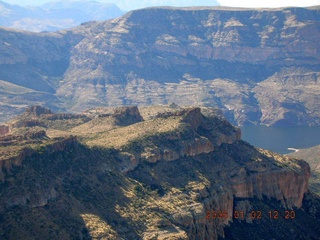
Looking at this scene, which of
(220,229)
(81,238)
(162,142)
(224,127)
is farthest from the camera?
(224,127)

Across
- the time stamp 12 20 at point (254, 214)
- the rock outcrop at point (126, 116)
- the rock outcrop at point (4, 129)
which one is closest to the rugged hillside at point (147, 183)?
the time stamp 12 20 at point (254, 214)

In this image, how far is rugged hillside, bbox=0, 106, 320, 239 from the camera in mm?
114438

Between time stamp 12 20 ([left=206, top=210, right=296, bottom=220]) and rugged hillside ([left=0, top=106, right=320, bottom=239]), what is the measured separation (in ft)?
0.79

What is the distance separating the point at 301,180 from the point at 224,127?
75.8ft

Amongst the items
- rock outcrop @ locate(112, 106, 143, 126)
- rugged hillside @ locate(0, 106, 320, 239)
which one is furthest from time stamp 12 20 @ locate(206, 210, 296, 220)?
rock outcrop @ locate(112, 106, 143, 126)

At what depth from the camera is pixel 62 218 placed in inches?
4464

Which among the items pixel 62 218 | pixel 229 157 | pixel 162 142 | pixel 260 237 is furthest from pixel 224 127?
pixel 62 218

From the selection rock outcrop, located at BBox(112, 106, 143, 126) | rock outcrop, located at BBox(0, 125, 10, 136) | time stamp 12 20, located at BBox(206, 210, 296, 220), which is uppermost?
rock outcrop, located at BBox(112, 106, 143, 126)

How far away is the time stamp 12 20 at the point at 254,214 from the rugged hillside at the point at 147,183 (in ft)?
0.79

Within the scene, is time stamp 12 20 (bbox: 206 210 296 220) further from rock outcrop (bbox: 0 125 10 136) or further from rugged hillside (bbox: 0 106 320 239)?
rock outcrop (bbox: 0 125 10 136)

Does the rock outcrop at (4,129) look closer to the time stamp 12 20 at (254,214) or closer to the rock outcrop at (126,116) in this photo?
the rock outcrop at (126,116)

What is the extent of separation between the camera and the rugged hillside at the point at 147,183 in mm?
114438

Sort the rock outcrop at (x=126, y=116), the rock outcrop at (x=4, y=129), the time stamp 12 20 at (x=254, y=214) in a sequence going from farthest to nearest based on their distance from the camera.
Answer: the rock outcrop at (x=126, y=116)
the rock outcrop at (x=4, y=129)
the time stamp 12 20 at (x=254, y=214)

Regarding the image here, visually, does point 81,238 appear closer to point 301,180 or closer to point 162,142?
point 162,142
